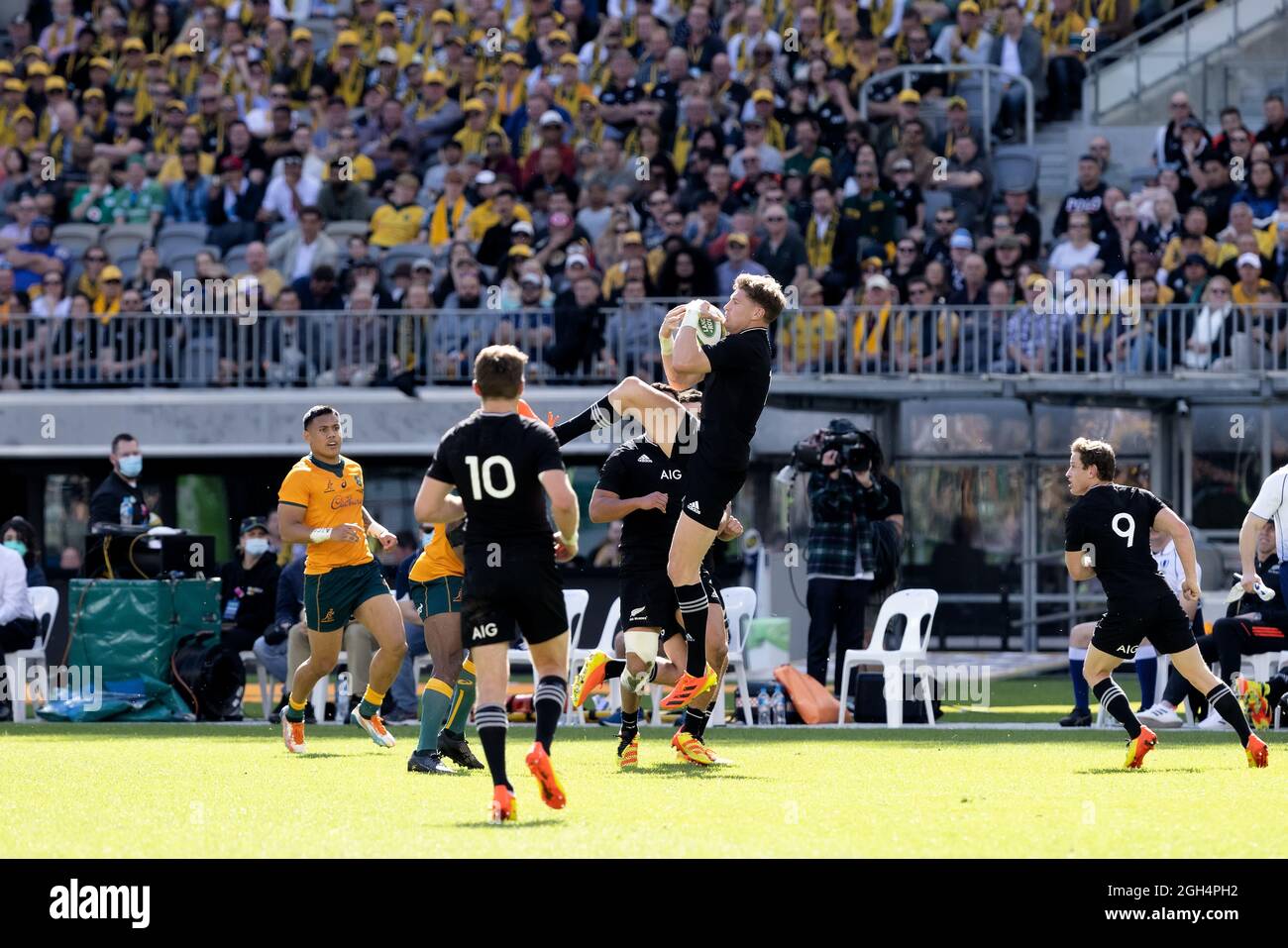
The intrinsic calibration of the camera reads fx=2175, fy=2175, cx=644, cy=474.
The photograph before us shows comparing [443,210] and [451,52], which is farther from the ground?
[451,52]

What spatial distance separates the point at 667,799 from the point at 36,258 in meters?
16.6

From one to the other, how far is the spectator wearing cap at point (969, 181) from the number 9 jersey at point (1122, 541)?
11391 millimetres

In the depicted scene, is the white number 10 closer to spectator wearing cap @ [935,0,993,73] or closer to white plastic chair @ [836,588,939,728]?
white plastic chair @ [836,588,939,728]

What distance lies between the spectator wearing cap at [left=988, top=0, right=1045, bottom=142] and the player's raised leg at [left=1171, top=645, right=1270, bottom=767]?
13702 mm

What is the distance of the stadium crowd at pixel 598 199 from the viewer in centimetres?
2127

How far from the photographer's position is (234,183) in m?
24.5

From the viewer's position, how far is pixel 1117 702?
37.2 ft

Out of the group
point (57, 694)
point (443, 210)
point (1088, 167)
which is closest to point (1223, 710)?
point (57, 694)

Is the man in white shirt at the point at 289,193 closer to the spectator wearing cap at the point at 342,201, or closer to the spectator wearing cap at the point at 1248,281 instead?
the spectator wearing cap at the point at 342,201

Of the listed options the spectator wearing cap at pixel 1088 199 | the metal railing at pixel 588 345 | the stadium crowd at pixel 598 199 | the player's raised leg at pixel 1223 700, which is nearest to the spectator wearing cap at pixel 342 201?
the stadium crowd at pixel 598 199

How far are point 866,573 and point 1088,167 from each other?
7671 mm

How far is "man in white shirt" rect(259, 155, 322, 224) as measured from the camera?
24219 millimetres

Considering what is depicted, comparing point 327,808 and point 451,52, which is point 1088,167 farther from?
point 327,808

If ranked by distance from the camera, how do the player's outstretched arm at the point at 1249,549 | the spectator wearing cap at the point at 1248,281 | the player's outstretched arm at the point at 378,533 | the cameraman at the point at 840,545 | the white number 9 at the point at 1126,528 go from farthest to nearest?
the spectator wearing cap at the point at 1248,281
the cameraman at the point at 840,545
the player's outstretched arm at the point at 378,533
the player's outstretched arm at the point at 1249,549
the white number 9 at the point at 1126,528
